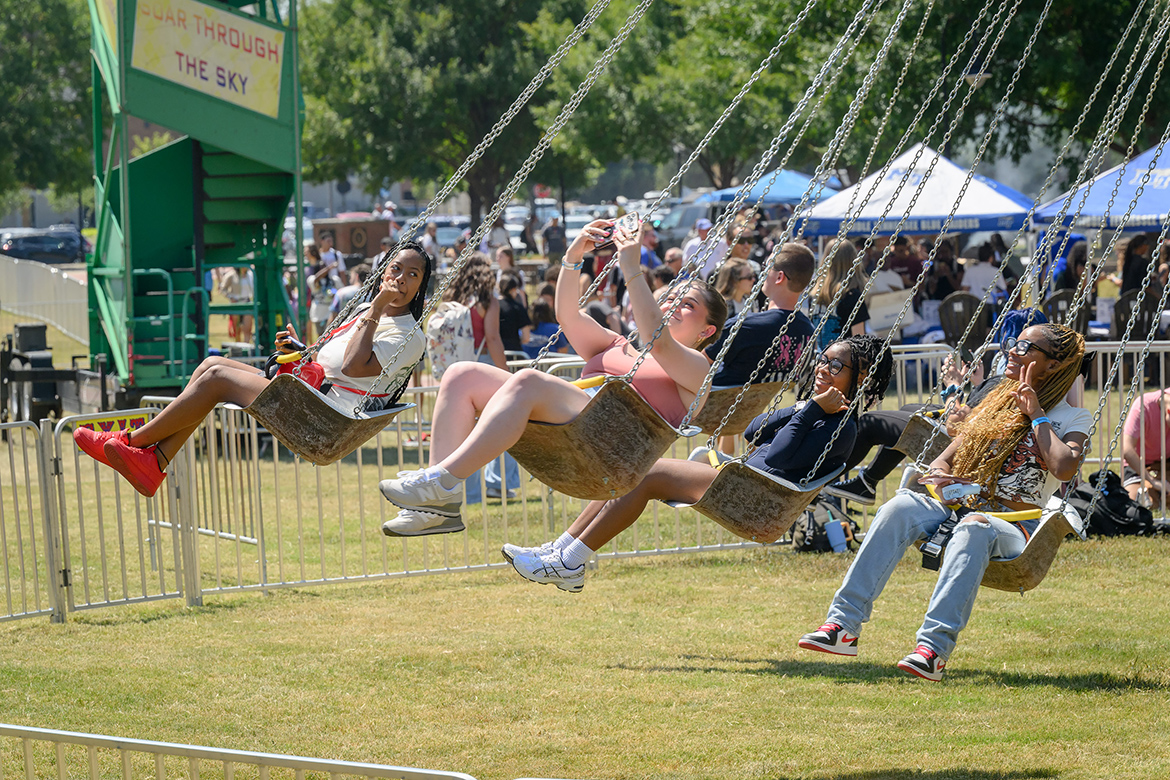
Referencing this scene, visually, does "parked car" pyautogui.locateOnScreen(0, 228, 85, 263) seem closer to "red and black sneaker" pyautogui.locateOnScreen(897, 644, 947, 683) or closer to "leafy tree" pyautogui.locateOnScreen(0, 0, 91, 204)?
"leafy tree" pyautogui.locateOnScreen(0, 0, 91, 204)

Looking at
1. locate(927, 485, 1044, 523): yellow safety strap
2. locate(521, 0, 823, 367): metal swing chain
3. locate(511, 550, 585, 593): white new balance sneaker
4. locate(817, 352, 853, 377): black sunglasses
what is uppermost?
locate(521, 0, 823, 367): metal swing chain

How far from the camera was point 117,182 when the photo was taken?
46.4 ft

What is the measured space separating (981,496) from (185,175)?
36.0 ft

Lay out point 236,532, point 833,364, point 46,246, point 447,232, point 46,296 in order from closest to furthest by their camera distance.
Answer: point 833,364, point 236,532, point 46,296, point 447,232, point 46,246

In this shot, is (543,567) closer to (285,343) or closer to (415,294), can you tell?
(415,294)

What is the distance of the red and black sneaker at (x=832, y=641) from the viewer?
5457mm

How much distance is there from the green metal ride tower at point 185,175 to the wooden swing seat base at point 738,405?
8162mm

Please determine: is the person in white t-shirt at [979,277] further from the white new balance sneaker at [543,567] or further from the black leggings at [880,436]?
the white new balance sneaker at [543,567]

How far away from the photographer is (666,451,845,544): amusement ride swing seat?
532cm

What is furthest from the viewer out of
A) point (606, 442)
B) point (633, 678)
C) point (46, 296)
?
point (46, 296)

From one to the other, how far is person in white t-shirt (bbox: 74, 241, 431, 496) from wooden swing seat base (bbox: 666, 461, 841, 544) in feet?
4.57

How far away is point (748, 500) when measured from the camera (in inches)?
210

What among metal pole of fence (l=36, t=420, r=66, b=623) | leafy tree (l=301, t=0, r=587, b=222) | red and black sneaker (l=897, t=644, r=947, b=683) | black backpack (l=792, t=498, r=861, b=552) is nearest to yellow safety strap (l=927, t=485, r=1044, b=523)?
red and black sneaker (l=897, t=644, r=947, b=683)

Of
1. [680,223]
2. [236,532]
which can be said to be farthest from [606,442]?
[680,223]
